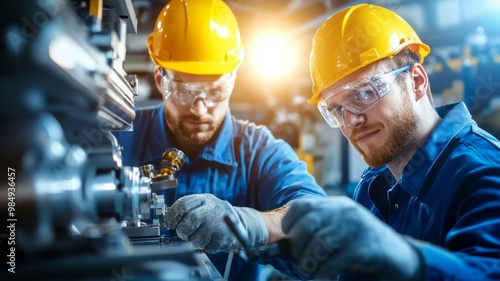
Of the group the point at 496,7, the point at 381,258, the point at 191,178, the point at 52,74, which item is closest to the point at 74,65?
the point at 52,74

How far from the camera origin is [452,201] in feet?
3.83

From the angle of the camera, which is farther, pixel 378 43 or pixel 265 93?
pixel 265 93

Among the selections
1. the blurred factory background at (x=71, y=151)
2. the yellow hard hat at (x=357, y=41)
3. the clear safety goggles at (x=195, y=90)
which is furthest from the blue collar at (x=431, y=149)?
the clear safety goggles at (x=195, y=90)

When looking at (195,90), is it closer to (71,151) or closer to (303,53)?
(71,151)

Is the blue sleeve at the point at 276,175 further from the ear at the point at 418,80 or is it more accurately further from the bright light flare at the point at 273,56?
the bright light flare at the point at 273,56

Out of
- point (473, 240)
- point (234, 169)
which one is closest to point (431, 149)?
point (473, 240)

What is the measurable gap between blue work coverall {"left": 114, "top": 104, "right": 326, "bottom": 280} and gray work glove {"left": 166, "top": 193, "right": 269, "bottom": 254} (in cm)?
39

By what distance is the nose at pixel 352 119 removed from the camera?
157cm

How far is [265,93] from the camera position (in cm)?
468

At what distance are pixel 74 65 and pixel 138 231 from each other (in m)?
0.71

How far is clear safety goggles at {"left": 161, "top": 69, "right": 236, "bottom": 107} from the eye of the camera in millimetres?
1845

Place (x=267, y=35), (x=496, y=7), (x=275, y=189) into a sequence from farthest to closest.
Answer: (x=267, y=35) < (x=496, y=7) < (x=275, y=189)

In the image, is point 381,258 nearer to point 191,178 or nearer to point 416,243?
point 416,243

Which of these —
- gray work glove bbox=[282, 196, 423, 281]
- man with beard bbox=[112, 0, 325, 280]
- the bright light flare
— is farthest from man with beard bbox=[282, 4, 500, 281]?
the bright light flare
